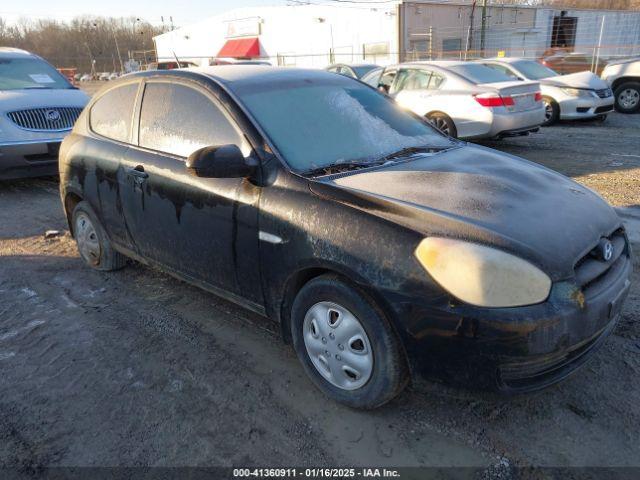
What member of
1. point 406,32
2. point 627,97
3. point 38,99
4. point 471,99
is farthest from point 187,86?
point 406,32

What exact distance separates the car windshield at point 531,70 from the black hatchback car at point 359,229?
8969 millimetres

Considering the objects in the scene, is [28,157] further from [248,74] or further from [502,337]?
[502,337]

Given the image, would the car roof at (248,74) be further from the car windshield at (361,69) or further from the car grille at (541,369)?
the car windshield at (361,69)

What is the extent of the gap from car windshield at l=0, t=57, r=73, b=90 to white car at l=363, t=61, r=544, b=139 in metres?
5.99

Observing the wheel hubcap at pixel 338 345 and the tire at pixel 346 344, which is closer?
the tire at pixel 346 344

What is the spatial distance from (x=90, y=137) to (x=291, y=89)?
1939 mm

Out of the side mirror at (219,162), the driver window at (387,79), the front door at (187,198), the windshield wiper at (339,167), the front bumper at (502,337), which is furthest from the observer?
the driver window at (387,79)

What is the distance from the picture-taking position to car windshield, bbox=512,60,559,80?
37.5 ft

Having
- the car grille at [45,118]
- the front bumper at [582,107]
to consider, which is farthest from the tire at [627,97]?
the car grille at [45,118]

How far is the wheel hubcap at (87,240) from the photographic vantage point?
4453 millimetres

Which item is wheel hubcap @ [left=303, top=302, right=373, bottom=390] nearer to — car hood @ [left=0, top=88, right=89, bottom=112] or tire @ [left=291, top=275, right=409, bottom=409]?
tire @ [left=291, top=275, right=409, bottom=409]

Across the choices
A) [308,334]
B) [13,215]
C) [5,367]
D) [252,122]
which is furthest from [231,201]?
[13,215]

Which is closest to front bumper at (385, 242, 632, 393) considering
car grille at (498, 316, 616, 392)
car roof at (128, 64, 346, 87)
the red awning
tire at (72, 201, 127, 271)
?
car grille at (498, 316, 616, 392)

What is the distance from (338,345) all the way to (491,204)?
1.03 meters
